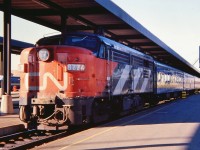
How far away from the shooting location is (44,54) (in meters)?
11.9

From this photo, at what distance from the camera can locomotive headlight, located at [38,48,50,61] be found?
11863mm

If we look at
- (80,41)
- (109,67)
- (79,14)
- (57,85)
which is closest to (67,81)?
(57,85)

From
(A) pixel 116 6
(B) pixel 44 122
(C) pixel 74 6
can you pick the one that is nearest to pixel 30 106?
(B) pixel 44 122

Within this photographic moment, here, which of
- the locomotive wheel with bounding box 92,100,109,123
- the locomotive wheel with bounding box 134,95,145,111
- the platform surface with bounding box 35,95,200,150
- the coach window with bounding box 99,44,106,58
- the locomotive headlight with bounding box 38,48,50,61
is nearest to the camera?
the platform surface with bounding box 35,95,200,150

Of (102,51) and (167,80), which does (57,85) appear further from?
(167,80)

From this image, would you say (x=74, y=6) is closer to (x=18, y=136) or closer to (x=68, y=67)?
(x=68, y=67)

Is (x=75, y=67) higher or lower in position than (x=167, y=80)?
higher

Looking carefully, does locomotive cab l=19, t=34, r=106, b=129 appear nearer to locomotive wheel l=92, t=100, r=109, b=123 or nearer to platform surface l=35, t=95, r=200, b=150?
locomotive wheel l=92, t=100, r=109, b=123

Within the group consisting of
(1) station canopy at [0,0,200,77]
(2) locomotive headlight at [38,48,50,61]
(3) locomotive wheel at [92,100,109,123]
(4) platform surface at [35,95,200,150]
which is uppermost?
(1) station canopy at [0,0,200,77]

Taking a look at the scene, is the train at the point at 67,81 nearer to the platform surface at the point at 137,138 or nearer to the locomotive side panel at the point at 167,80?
the platform surface at the point at 137,138

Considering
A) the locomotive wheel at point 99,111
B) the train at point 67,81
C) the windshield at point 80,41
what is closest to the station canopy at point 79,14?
the windshield at point 80,41

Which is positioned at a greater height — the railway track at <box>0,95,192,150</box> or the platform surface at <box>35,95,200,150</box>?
the platform surface at <box>35,95,200,150</box>

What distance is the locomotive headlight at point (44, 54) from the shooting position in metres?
11.9

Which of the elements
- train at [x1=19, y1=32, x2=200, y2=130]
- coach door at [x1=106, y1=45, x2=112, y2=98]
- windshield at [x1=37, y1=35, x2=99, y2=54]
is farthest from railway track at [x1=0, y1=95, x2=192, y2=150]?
windshield at [x1=37, y1=35, x2=99, y2=54]
